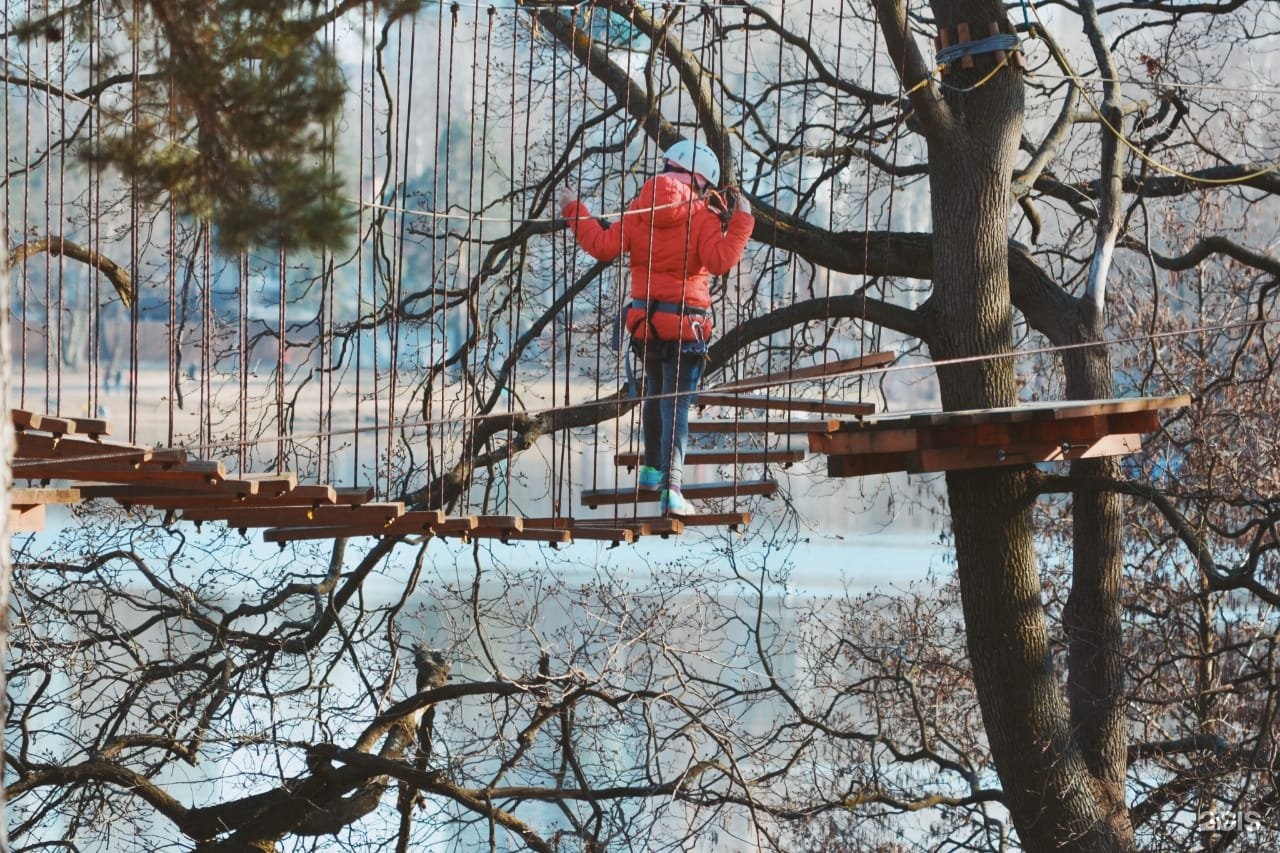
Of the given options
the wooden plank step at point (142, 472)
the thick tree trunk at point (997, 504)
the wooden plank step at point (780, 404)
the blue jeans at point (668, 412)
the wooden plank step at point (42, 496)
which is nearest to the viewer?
the wooden plank step at point (142, 472)

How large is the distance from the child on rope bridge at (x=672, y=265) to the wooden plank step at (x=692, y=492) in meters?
0.10

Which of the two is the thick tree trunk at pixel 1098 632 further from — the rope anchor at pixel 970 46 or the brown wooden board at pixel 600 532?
the brown wooden board at pixel 600 532

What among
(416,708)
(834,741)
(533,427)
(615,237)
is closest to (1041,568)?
(834,741)

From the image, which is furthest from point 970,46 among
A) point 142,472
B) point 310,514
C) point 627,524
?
point 142,472

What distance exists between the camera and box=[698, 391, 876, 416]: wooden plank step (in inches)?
218

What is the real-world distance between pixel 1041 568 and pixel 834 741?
1722 millimetres

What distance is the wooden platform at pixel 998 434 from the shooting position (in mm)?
5238

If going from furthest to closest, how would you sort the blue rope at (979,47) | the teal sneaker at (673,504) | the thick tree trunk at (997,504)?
the thick tree trunk at (997,504), the blue rope at (979,47), the teal sneaker at (673,504)

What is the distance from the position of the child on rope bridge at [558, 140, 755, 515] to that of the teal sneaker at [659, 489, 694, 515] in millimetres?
125

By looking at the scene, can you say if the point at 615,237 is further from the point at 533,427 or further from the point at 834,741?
the point at 834,741

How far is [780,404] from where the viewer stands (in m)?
5.58

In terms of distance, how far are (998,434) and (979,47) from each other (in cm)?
225

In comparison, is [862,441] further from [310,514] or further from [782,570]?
[782,570]

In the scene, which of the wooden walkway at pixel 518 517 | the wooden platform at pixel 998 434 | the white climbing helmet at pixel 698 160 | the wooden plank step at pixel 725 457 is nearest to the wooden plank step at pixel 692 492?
the wooden walkway at pixel 518 517
